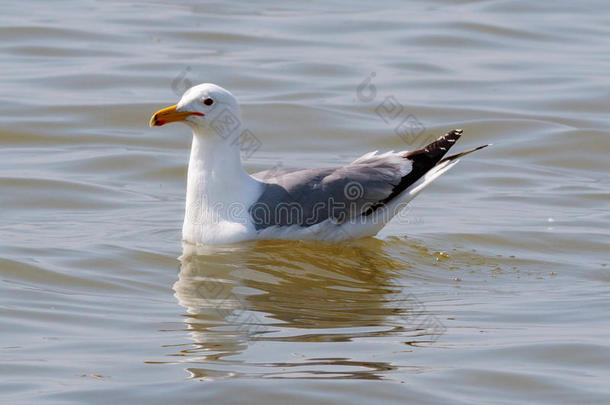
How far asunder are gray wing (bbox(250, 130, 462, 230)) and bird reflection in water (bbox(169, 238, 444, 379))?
266 mm

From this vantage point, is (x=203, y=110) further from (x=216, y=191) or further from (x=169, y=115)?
(x=216, y=191)

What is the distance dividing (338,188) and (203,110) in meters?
1.13

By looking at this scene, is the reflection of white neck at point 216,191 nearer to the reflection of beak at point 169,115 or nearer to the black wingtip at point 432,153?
the reflection of beak at point 169,115

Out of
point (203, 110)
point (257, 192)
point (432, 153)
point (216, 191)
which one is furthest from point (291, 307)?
point (432, 153)

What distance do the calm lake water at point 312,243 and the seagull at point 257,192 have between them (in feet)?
0.60

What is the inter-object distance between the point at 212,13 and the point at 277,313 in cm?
1098

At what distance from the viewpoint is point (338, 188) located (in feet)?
28.0

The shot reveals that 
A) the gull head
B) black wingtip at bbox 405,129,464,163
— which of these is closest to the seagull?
the gull head

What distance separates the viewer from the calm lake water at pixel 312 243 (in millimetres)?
5973

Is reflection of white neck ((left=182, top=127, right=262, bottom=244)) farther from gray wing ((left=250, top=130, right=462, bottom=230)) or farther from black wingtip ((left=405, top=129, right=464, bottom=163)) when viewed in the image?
black wingtip ((left=405, top=129, right=464, bottom=163))

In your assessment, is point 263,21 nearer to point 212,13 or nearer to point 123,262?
point 212,13

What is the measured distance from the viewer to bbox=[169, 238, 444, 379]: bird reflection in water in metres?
5.99

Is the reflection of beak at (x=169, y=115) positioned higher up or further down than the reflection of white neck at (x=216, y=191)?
higher up

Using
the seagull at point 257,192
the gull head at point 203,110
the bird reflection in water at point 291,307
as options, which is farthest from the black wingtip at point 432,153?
the gull head at point 203,110
